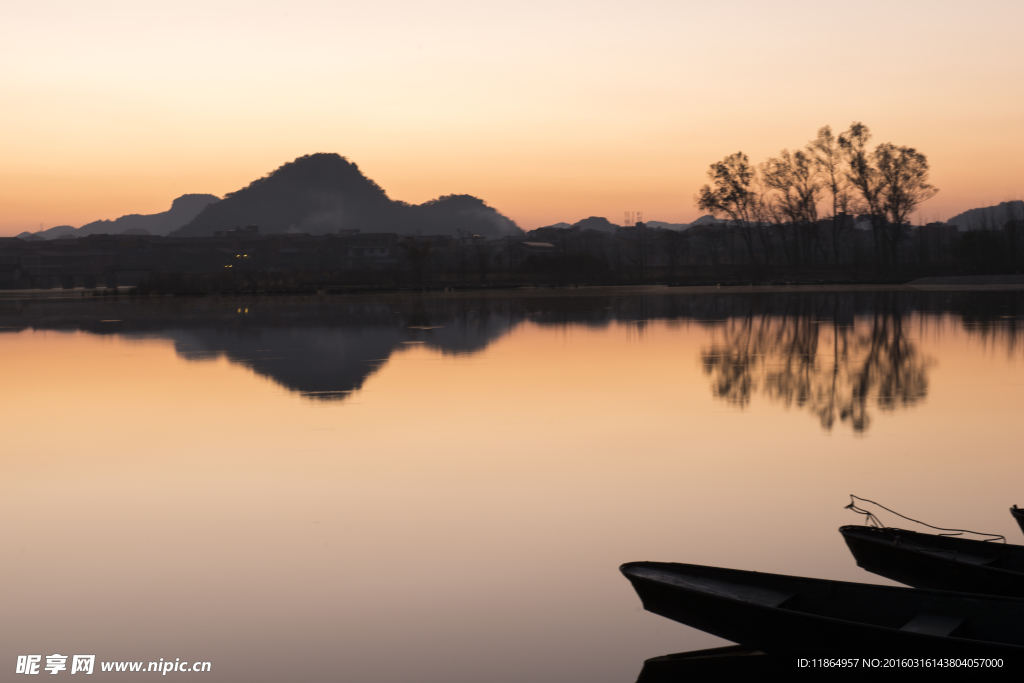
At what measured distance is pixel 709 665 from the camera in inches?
222

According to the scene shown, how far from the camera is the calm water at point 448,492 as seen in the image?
6.05 metres

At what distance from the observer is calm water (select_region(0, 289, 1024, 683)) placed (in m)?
6.05

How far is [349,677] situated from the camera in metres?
5.45

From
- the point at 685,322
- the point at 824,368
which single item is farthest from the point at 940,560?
the point at 685,322

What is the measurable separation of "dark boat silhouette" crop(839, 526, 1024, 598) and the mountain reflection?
6889 mm

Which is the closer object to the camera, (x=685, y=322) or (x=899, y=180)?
(x=685, y=322)

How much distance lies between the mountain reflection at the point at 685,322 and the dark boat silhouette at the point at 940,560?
22.6 feet

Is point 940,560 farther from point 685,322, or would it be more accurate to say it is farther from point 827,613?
point 685,322

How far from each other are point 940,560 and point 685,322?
2896 centimetres

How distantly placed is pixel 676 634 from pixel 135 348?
24282 mm

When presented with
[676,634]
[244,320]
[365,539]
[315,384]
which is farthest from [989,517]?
[244,320]

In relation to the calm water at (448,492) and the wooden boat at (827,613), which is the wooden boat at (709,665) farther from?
the wooden boat at (827,613)

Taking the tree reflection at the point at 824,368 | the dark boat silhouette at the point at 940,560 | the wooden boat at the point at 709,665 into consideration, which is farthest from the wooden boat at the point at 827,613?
the tree reflection at the point at 824,368

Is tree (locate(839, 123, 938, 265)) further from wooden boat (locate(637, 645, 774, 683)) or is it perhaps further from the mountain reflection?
wooden boat (locate(637, 645, 774, 683))
